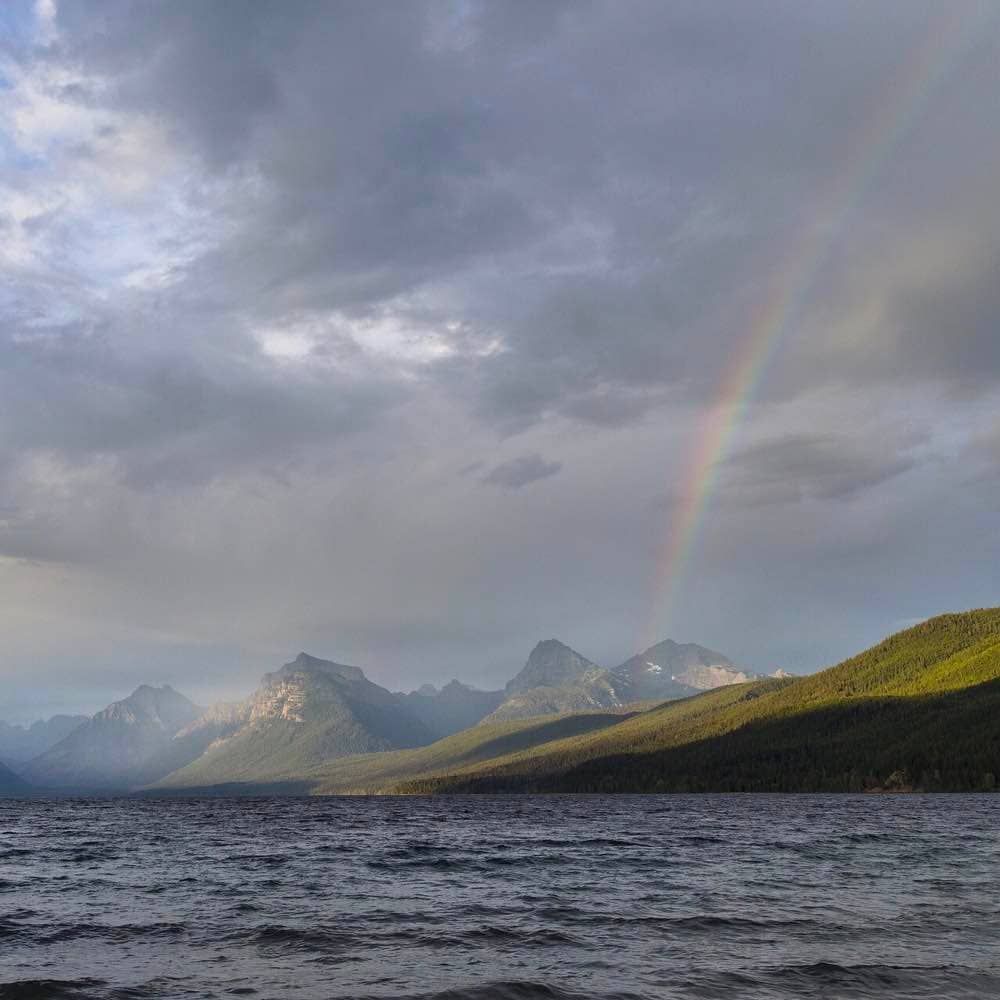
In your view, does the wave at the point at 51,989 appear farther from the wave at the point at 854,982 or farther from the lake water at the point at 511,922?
the wave at the point at 854,982

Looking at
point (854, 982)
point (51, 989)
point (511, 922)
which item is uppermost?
point (51, 989)

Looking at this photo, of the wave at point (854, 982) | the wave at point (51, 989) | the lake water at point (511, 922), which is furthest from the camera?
the lake water at point (511, 922)

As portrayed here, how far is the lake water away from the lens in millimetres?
24750

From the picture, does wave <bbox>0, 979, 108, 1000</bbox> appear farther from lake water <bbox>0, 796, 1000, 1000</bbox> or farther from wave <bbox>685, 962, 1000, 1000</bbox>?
wave <bbox>685, 962, 1000, 1000</bbox>

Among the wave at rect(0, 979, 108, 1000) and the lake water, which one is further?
the lake water

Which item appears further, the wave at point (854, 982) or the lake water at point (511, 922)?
the lake water at point (511, 922)

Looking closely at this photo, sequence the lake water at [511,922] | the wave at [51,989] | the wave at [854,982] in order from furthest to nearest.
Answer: the lake water at [511,922], the wave at [51,989], the wave at [854,982]

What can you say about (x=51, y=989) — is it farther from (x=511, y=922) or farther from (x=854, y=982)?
(x=854, y=982)

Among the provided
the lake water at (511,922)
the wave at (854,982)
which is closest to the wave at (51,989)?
the lake water at (511,922)

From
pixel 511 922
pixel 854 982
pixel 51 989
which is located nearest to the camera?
pixel 854 982

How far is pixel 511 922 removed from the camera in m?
35.1

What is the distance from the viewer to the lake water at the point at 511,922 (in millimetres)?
24750

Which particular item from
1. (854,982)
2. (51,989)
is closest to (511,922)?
(854,982)

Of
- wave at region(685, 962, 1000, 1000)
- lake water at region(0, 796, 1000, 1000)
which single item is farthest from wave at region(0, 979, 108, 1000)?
wave at region(685, 962, 1000, 1000)
